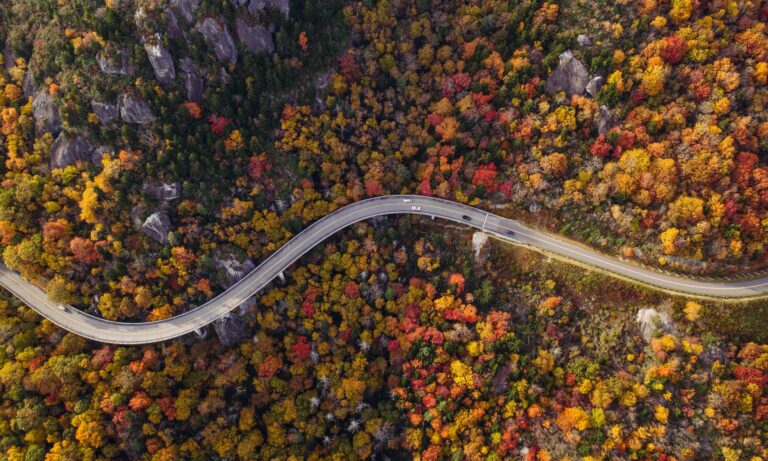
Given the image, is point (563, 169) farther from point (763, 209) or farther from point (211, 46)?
point (211, 46)

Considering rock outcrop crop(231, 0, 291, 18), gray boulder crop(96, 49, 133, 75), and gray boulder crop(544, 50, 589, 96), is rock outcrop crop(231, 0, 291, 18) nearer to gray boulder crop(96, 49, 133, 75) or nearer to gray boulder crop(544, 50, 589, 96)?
gray boulder crop(96, 49, 133, 75)

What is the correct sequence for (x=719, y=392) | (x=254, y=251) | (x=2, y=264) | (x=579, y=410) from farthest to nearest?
(x=254, y=251), (x=2, y=264), (x=579, y=410), (x=719, y=392)

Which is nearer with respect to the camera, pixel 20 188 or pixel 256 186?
pixel 20 188

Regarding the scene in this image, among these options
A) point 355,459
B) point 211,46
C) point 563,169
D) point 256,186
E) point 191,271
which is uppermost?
point 211,46

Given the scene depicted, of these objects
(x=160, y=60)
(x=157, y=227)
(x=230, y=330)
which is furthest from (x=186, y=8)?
(x=230, y=330)

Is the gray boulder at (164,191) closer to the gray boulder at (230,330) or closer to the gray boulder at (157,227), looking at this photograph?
the gray boulder at (157,227)

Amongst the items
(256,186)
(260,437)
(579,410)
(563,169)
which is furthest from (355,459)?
(563,169)

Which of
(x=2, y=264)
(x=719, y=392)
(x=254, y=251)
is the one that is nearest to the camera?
(x=719, y=392)

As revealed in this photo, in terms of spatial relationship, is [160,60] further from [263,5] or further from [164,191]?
[164,191]

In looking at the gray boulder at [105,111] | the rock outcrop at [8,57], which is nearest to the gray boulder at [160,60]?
the gray boulder at [105,111]
